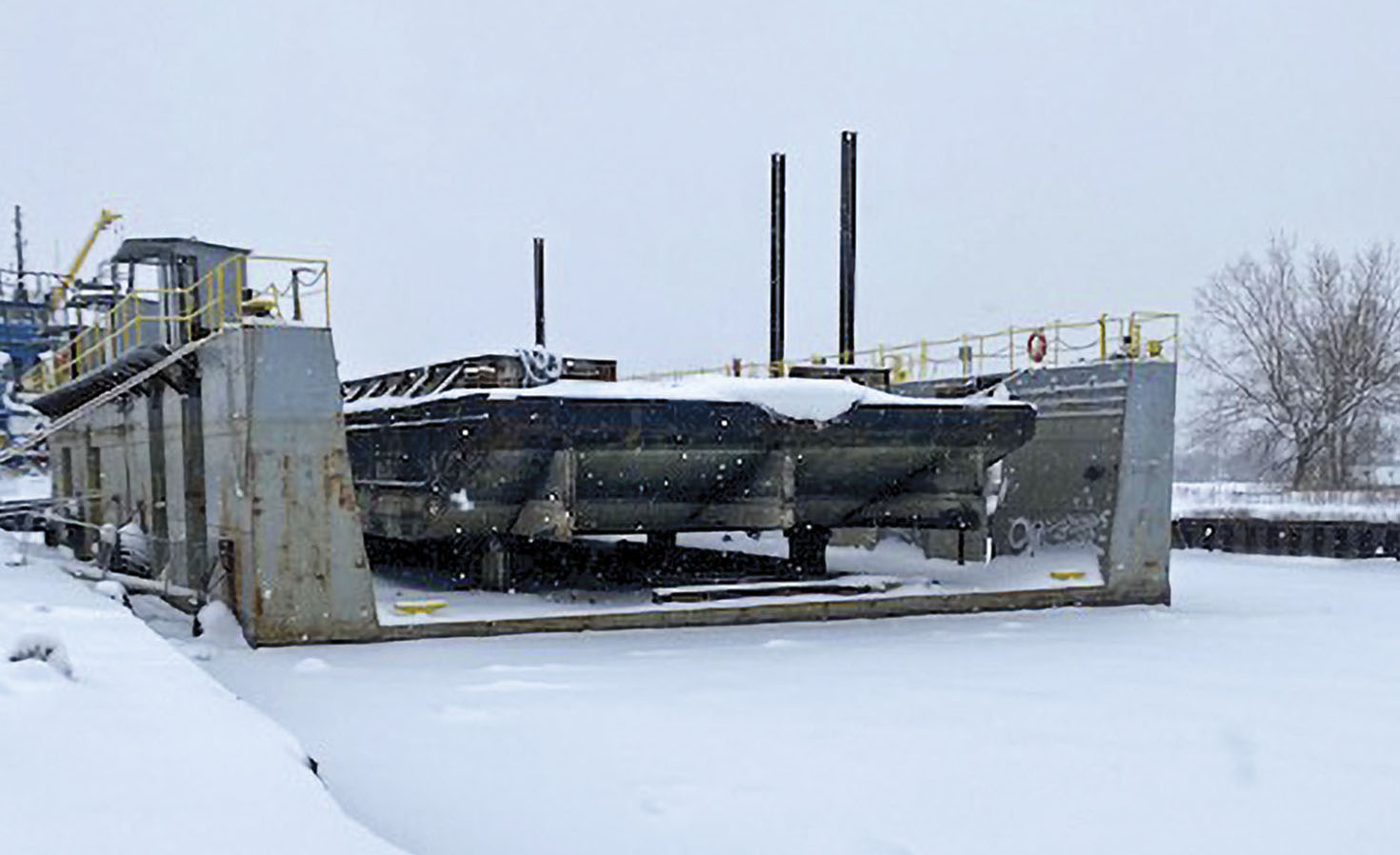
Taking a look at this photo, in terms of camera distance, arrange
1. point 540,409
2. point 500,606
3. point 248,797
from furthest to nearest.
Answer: point 500,606 < point 540,409 < point 248,797

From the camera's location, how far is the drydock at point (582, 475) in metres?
11.9

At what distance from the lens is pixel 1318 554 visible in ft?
78.7

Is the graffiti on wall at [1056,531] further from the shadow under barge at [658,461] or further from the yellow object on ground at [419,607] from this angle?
the yellow object on ground at [419,607]

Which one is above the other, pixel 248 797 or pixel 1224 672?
pixel 248 797

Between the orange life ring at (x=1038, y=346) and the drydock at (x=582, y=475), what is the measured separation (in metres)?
0.06

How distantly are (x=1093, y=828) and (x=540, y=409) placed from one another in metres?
7.82

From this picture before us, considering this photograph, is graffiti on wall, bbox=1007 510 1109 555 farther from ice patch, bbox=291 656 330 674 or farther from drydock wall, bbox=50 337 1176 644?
ice patch, bbox=291 656 330 674

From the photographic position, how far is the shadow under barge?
42.4 ft

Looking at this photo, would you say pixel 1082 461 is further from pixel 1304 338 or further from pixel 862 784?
pixel 1304 338

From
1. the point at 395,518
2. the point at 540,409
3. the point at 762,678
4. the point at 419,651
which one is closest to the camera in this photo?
the point at 762,678

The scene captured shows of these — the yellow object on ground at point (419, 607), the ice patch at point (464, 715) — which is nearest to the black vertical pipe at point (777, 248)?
the yellow object on ground at point (419, 607)

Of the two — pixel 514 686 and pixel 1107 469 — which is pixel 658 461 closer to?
pixel 514 686

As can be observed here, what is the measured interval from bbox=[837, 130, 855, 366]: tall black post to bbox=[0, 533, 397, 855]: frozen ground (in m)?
17.3

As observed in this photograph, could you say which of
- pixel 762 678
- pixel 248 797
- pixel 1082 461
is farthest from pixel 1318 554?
pixel 248 797
